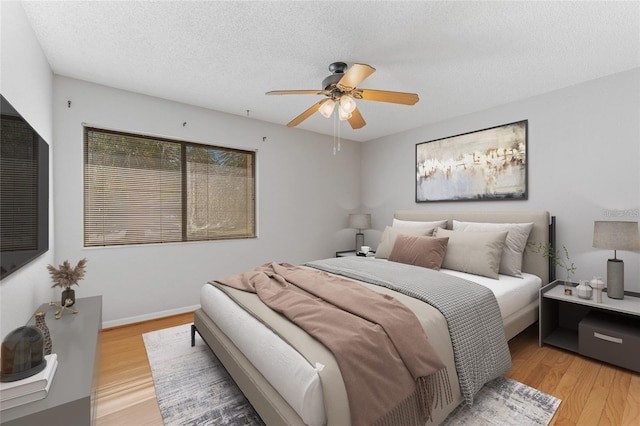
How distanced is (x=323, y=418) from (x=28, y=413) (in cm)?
114

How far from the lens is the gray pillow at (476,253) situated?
8.79 feet

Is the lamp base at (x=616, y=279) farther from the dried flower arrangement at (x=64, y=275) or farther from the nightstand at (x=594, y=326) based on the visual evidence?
the dried flower arrangement at (x=64, y=275)

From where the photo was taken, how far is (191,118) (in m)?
3.49

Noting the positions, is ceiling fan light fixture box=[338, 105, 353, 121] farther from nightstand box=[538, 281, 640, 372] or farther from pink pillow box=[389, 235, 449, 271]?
nightstand box=[538, 281, 640, 372]

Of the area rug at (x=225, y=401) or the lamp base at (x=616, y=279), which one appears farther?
the lamp base at (x=616, y=279)

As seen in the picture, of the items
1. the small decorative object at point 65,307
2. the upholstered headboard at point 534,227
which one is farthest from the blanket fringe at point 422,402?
the small decorative object at point 65,307

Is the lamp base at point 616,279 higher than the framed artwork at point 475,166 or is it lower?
lower

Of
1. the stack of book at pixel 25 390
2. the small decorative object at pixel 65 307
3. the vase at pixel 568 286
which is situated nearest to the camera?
the stack of book at pixel 25 390

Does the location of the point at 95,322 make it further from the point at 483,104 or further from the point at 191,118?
the point at 483,104

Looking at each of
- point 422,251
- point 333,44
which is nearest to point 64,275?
point 333,44

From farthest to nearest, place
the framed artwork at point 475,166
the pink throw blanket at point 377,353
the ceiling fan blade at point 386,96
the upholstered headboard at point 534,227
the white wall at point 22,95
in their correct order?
the framed artwork at point 475,166, the upholstered headboard at point 534,227, the ceiling fan blade at point 386,96, the white wall at point 22,95, the pink throw blanket at point 377,353

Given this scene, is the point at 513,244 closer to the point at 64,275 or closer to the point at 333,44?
the point at 333,44

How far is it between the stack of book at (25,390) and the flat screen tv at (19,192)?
50 centimetres

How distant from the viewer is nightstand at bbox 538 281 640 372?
7.07ft
